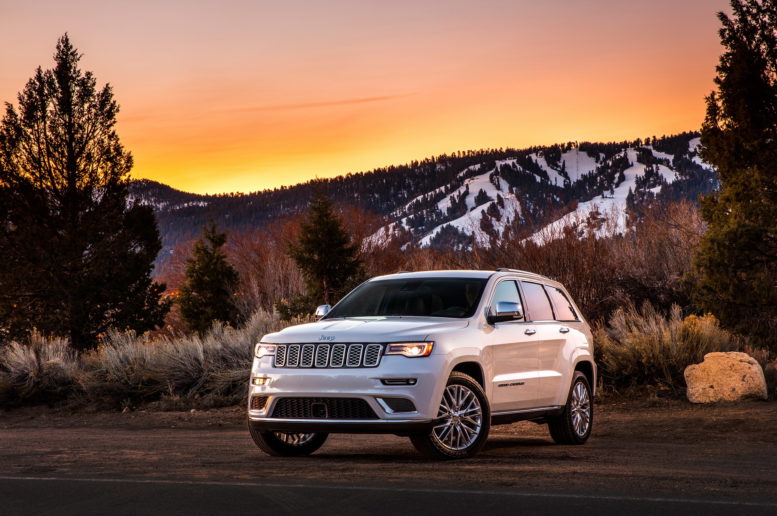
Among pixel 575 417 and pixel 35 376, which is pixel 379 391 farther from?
pixel 35 376

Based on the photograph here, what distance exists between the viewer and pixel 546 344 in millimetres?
11336

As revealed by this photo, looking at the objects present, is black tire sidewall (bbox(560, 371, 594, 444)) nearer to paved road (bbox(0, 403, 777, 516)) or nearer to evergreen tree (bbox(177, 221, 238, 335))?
paved road (bbox(0, 403, 777, 516))

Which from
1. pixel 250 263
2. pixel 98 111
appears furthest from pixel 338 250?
pixel 250 263

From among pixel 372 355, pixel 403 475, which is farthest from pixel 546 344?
pixel 403 475

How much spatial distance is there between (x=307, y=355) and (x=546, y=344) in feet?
9.86

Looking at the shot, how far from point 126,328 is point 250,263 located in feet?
141

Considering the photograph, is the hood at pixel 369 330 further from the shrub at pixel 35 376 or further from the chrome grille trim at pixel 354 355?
the shrub at pixel 35 376

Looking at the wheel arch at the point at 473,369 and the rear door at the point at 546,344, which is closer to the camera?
the wheel arch at the point at 473,369

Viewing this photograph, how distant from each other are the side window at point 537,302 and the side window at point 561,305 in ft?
0.61

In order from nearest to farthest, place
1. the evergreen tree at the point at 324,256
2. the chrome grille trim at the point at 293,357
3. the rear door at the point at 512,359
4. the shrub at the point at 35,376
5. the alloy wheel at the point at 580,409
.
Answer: the chrome grille trim at the point at 293,357 → the rear door at the point at 512,359 → the alloy wheel at the point at 580,409 → the shrub at the point at 35,376 → the evergreen tree at the point at 324,256

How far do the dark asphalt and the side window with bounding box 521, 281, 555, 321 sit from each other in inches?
163

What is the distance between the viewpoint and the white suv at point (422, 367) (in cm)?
936

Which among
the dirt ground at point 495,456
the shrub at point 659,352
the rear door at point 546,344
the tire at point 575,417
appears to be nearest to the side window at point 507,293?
the rear door at point 546,344

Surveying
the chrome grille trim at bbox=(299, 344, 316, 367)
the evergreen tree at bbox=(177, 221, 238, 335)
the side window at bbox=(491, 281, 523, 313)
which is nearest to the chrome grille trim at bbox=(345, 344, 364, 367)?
the chrome grille trim at bbox=(299, 344, 316, 367)
